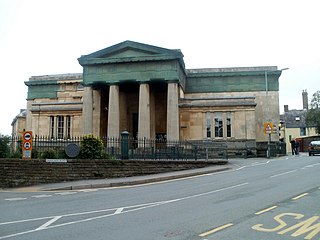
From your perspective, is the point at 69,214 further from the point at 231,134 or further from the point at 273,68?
the point at 273,68

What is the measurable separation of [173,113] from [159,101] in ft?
25.1

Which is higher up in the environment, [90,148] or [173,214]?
[90,148]

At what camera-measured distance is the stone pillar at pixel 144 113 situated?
120 feet

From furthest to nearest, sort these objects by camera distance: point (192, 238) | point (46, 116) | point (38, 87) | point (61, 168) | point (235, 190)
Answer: point (38, 87) < point (46, 116) < point (61, 168) < point (235, 190) < point (192, 238)

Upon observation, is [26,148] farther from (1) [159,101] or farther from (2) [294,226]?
(1) [159,101]

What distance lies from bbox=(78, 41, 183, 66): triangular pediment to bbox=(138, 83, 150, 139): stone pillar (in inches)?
126

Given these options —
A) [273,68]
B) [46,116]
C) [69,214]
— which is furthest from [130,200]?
[273,68]

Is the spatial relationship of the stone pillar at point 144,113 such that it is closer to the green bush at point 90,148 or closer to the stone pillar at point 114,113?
the stone pillar at point 114,113

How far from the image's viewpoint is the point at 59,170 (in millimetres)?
17391

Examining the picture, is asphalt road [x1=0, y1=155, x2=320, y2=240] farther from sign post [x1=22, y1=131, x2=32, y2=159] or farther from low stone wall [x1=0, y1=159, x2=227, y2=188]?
sign post [x1=22, y1=131, x2=32, y2=159]

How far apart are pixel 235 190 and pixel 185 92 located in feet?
109

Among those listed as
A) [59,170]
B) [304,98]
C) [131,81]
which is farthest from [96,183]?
[304,98]

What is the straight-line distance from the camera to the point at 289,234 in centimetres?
650

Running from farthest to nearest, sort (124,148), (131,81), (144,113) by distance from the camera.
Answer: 1. (131,81)
2. (144,113)
3. (124,148)
